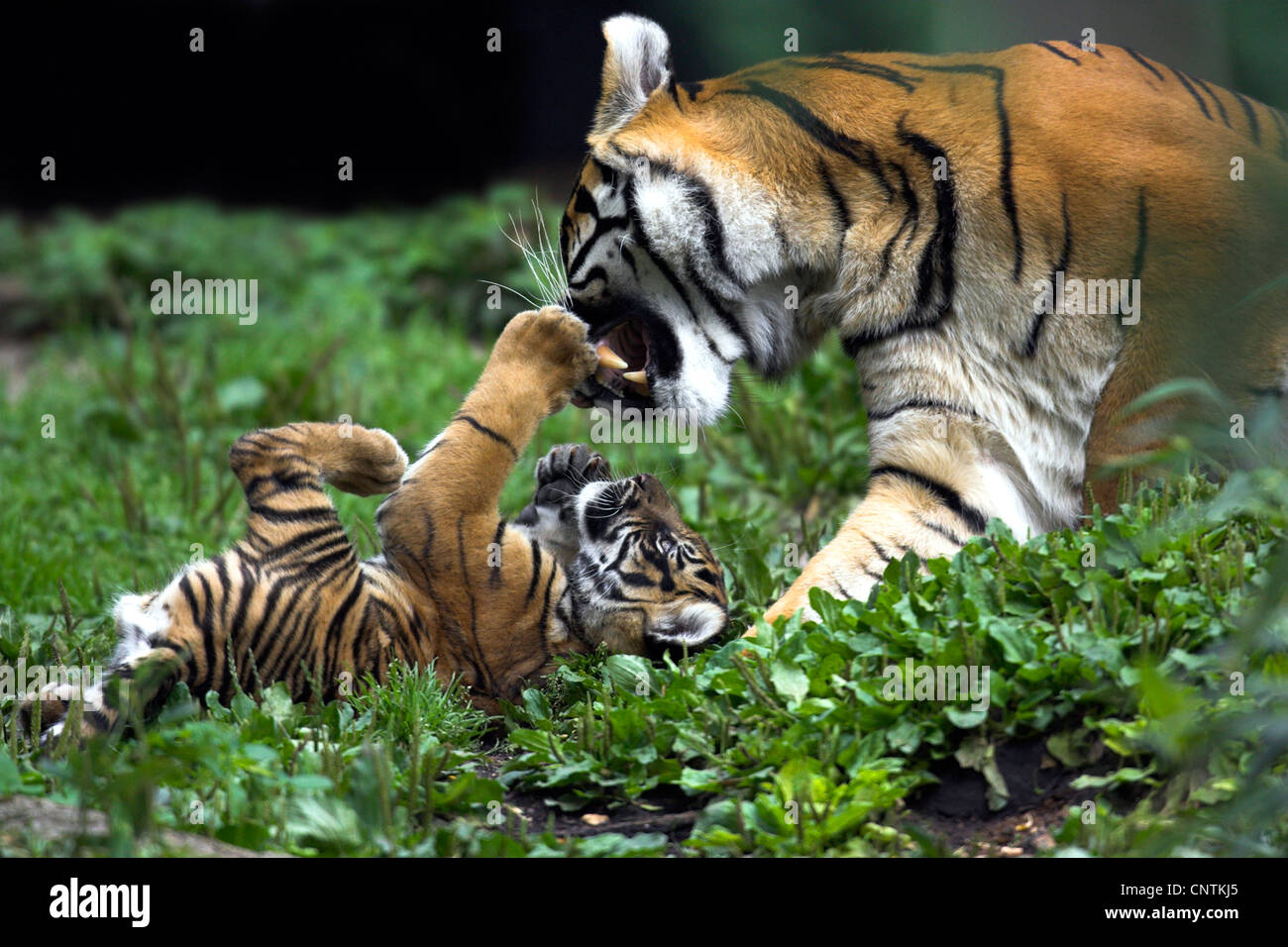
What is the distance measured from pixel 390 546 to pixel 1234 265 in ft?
6.86

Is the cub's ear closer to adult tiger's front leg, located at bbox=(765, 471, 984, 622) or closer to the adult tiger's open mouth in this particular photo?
the adult tiger's open mouth

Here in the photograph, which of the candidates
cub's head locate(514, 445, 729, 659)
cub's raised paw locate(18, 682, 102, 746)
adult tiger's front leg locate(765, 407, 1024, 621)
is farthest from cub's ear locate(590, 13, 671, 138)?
cub's raised paw locate(18, 682, 102, 746)

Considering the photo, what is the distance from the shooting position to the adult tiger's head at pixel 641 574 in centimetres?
309

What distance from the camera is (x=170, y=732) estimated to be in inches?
92.3

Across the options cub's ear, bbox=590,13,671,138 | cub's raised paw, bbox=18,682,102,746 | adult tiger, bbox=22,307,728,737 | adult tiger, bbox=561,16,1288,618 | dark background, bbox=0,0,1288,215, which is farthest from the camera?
dark background, bbox=0,0,1288,215

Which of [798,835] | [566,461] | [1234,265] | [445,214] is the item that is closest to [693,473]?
[566,461]

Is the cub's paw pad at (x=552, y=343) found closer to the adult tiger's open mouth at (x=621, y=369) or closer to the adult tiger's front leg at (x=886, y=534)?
the adult tiger's open mouth at (x=621, y=369)

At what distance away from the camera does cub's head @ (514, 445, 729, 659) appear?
10.2 ft

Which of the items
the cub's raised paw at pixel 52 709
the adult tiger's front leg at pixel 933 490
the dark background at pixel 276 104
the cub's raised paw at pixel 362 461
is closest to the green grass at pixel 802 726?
the cub's raised paw at pixel 52 709

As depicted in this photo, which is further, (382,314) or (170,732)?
(382,314)

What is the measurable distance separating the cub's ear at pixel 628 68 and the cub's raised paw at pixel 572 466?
0.85m

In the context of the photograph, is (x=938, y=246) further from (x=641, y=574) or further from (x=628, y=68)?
(x=641, y=574)

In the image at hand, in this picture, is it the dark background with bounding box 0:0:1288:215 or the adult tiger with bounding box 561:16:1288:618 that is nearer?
the adult tiger with bounding box 561:16:1288:618
